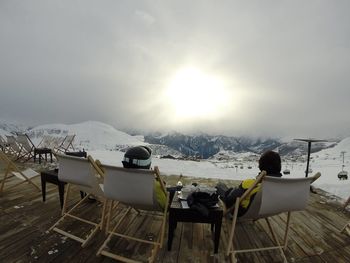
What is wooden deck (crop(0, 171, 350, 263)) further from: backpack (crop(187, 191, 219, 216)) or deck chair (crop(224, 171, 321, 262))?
backpack (crop(187, 191, 219, 216))

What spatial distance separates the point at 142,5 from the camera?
837 cm

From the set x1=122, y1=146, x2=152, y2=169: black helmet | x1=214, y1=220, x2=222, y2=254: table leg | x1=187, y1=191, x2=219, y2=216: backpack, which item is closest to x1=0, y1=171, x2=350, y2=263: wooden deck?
x1=214, y1=220, x2=222, y2=254: table leg

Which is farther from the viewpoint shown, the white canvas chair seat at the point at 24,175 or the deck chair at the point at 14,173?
the white canvas chair seat at the point at 24,175

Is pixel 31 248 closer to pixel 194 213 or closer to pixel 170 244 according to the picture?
pixel 170 244

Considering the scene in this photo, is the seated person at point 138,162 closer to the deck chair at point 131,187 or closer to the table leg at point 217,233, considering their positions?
the deck chair at point 131,187

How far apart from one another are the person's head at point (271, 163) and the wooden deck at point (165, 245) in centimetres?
99

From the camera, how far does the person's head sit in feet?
9.48

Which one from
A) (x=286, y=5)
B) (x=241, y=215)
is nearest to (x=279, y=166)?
(x=241, y=215)

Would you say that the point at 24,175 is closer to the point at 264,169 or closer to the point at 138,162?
the point at 138,162

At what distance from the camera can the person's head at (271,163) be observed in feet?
9.48

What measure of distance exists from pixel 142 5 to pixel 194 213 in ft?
25.4

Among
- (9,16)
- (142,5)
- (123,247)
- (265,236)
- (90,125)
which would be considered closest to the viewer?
(123,247)

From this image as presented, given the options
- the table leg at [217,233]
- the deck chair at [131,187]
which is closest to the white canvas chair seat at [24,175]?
the deck chair at [131,187]

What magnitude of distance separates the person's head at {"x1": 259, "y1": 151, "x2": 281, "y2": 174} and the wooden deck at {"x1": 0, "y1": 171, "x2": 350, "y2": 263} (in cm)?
99
